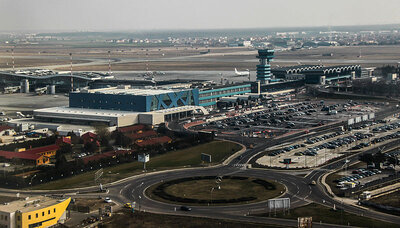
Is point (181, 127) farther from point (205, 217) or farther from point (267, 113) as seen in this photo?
point (205, 217)

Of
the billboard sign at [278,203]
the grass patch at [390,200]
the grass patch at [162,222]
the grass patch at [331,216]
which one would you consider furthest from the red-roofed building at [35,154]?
the grass patch at [390,200]

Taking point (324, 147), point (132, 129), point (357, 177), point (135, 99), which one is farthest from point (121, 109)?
point (357, 177)

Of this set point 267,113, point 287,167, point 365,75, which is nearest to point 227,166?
point 287,167

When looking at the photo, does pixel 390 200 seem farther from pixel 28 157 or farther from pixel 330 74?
pixel 330 74

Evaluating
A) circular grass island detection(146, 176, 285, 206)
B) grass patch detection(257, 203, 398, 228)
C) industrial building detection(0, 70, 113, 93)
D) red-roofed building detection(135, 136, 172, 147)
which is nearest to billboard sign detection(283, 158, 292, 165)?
circular grass island detection(146, 176, 285, 206)

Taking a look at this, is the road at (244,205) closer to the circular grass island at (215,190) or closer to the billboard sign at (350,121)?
the circular grass island at (215,190)

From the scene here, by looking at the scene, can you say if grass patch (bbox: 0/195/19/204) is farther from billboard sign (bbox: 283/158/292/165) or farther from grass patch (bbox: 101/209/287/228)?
billboard sign (bbox: 283/158/292/165)
